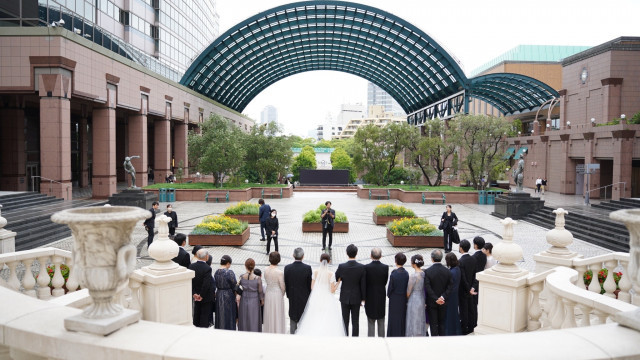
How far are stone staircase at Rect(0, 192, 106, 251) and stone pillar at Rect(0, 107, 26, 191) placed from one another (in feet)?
27.7

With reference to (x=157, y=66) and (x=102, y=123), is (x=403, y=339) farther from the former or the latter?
(x=157, y=66)

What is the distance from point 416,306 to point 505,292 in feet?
4.50

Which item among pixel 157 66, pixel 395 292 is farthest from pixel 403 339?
pixel 157 66

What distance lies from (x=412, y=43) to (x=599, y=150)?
24.5 meters

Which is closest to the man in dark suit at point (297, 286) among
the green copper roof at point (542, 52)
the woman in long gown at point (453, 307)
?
the woman in long gown at point (453, 307)

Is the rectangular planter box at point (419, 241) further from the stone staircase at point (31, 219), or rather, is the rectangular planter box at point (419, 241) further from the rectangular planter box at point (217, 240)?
the stone staircase at point (31, 219)

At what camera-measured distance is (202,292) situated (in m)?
6.90

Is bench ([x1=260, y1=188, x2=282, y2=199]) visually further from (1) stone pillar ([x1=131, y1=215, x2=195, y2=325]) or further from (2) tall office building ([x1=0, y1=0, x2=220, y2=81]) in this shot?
(1) stone pillar ([x1=131, y1=215, x2=195, y2=325])

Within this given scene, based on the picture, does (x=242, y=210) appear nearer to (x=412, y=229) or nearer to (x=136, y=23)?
(x=412, y=229)

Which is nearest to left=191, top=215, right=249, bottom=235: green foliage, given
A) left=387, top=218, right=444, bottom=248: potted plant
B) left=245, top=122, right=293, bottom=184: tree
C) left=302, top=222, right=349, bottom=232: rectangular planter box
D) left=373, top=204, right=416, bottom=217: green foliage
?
left=302, top=222, right=349, bottom=232: rectangular planter box

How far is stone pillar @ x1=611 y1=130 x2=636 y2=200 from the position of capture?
89.9ft

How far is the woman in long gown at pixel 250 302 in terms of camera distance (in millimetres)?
6777

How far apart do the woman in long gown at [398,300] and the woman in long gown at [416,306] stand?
7 centimetres

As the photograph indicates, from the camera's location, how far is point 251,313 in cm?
681
